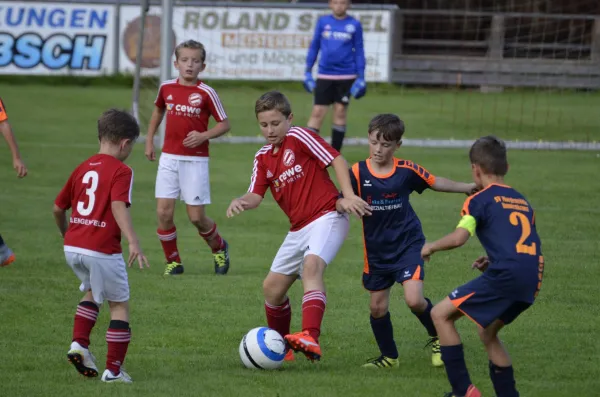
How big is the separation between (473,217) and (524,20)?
2407 centimetres

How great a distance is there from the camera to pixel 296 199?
689 cm

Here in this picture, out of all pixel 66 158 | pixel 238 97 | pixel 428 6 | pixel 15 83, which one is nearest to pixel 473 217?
pixel 66 158

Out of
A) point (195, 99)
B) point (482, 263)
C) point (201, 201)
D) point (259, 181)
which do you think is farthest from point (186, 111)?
point (482, 263)

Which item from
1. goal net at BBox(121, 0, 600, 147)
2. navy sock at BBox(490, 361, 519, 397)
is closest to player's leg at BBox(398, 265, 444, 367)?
navy sock at BBox(490, 361, 519, 397)

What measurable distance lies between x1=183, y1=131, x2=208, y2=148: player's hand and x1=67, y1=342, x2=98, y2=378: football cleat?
3653mm

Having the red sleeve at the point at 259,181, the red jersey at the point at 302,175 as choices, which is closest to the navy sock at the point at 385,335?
the red jersey at the point at 302,175

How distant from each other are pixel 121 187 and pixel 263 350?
130cm

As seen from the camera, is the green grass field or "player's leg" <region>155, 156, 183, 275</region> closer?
the green grass field

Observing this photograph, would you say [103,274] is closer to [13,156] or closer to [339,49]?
[13,156]

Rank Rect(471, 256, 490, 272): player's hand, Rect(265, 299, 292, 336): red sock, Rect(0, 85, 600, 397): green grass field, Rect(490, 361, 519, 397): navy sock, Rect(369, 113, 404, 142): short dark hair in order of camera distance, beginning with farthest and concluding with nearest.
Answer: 1. Rect(265, 299, 292, 336): red sock
2. Rect(369, 113, 404, 142): short dark hair
3. Rect(0, 85, 600, 397): green grass field
4. Rect(471, 256, 490, 272): player's hand
5. Rect(490, 361, 519, 397): navy sock

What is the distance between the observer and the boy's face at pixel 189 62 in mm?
9602

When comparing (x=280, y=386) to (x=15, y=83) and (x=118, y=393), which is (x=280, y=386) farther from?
(x=15, y=83)

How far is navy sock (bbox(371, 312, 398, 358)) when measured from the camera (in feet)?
22.1

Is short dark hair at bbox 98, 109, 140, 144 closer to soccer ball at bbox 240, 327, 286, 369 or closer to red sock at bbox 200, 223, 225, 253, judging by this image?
soccer ball at bbox 240, 327, 286, 369
